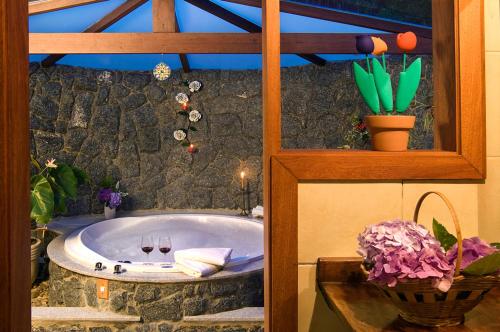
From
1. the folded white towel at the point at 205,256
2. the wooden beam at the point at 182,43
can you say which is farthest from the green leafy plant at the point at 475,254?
the wooden beam at the point at 182,43

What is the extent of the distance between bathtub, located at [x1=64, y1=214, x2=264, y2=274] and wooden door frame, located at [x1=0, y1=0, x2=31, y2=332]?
3.03 metres

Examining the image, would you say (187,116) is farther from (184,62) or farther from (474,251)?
(474,251)

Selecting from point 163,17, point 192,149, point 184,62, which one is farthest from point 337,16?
point 192,149

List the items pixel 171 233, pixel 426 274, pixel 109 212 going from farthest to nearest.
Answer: pixel 109 212, pixel 171 233, pixel 426 274

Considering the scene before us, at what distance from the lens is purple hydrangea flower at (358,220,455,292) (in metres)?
0.94

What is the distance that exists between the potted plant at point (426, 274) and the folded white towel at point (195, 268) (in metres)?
2.22

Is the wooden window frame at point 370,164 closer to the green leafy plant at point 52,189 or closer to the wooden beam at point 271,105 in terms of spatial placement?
the wooden beam at point 271,105

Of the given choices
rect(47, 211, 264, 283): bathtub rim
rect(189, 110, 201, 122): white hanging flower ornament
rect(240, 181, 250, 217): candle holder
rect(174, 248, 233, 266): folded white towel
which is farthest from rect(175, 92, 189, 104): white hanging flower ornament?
rect(174, 248, 233, 266): folded white towel

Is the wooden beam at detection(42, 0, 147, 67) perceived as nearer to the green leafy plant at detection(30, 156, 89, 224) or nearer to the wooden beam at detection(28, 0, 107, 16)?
the wooden beam at detection(28, 0, 107, 16)

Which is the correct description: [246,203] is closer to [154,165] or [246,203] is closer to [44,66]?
[154,165]

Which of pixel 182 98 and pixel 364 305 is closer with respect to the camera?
pixel 364 305

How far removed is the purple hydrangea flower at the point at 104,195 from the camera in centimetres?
537

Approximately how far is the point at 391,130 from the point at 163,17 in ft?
11.1

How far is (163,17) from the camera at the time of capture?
4434 mm
